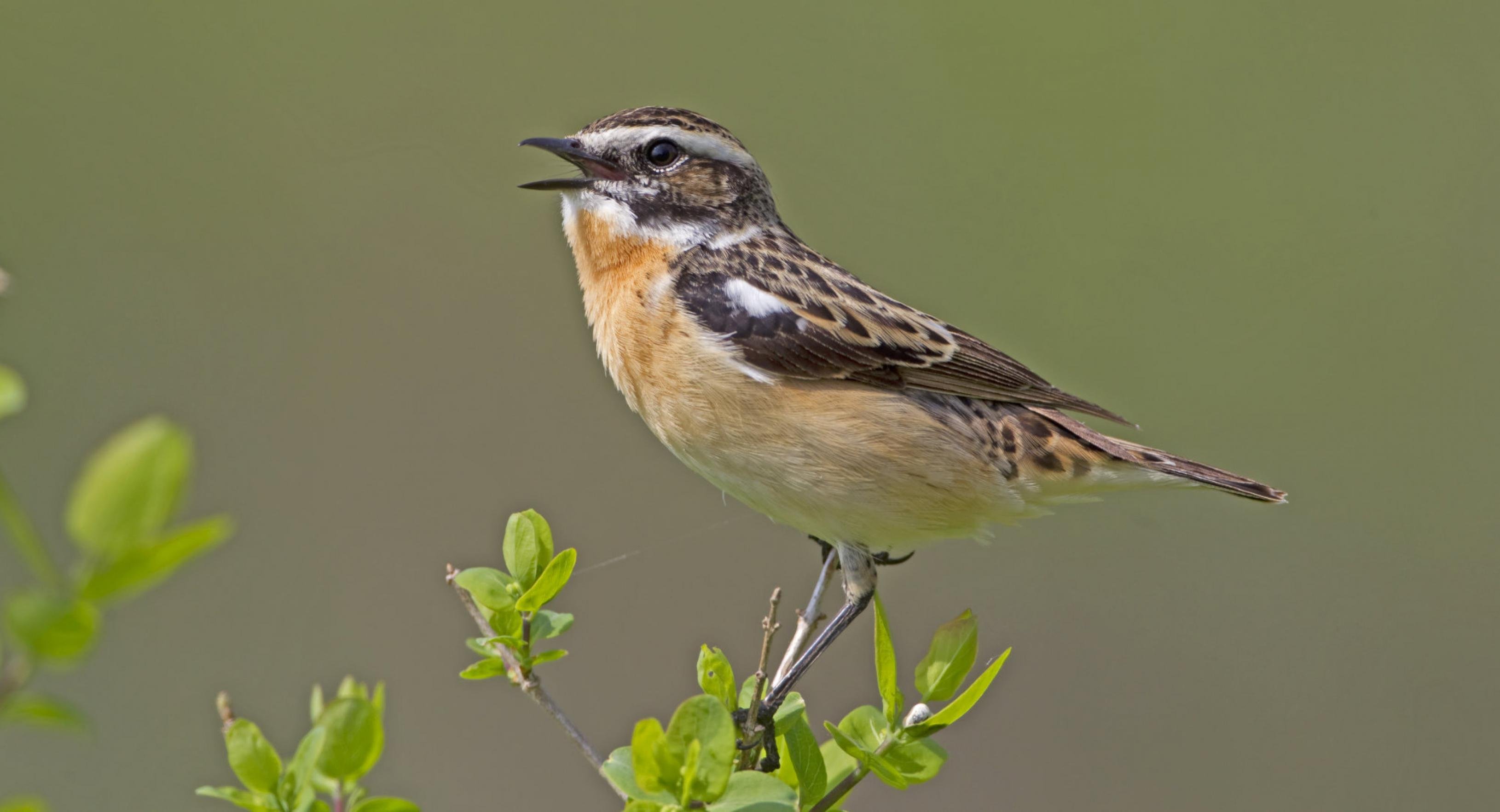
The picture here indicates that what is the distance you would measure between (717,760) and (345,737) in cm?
49

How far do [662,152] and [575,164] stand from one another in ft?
0.92

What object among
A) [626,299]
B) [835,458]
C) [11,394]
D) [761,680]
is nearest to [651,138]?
[626,299]

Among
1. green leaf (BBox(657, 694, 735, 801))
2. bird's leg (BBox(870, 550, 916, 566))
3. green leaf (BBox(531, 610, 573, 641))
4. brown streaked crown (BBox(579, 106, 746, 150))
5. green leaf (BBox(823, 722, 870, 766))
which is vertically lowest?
bird's leg (BBox(870, 550, 916, 566))

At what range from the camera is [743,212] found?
4.27m

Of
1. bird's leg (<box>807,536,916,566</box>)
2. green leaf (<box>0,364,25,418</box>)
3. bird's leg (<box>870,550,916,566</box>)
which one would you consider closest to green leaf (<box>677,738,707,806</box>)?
green leaf (<box>0,364,25,418</box>)

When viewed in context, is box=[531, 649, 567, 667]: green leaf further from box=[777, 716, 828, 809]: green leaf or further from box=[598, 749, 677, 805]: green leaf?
box=[777, 716, 828, 809]: green leaf

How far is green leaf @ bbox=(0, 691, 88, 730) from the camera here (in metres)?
0.87

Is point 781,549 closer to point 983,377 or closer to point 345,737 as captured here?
point 983,377

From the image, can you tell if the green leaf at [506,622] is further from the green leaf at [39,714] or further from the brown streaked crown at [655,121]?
the brown streaked crown at [655,121]

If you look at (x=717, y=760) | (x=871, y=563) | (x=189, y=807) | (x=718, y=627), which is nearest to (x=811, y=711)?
(x=718, y=627)

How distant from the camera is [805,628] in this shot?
3.14 m

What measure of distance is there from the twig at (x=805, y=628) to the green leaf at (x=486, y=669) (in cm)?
90

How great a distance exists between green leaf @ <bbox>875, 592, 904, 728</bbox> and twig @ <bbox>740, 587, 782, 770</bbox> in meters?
0.27

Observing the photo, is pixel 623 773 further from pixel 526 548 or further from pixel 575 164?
pixel 575 164
